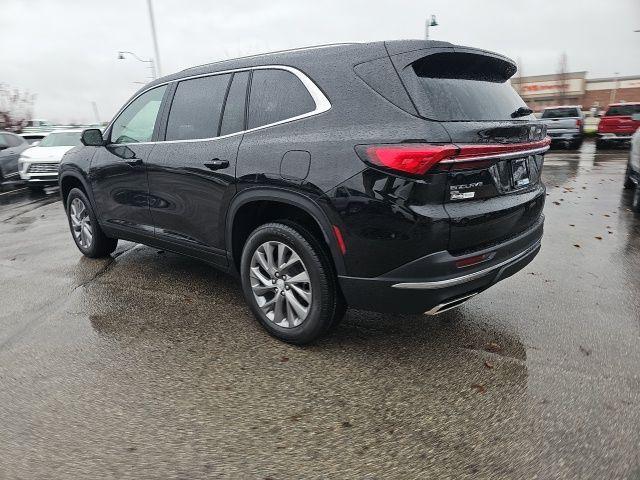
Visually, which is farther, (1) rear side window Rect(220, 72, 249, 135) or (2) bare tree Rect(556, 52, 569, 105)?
(2) bare tree Rect(556, 52, 569, 105)

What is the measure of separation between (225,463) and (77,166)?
4079 millimetres

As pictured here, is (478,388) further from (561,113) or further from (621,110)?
(561,113)

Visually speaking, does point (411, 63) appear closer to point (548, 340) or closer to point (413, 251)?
point (413, 251)

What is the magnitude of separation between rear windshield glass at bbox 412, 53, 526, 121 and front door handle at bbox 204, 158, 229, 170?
1398 mm

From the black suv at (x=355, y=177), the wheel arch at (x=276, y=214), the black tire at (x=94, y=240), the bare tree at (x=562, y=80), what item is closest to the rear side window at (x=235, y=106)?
the black suv at (x=355, y=177)

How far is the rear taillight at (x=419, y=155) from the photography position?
8.02ft

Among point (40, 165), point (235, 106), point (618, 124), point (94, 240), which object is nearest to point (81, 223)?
point (94, 240)

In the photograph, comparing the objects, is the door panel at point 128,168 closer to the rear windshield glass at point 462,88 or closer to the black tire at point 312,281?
the black tire at point 312,281

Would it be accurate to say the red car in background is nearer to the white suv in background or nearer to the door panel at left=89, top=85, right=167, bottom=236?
the white suv in background

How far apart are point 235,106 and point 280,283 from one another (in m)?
1.32

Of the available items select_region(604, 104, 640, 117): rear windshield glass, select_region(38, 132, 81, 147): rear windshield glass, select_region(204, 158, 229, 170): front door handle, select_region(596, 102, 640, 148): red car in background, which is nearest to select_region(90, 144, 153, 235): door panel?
select_region(204, 158, 229, 170): front door handle

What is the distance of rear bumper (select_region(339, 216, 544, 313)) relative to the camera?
2.58m

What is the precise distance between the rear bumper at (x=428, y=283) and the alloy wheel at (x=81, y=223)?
3.66 meters

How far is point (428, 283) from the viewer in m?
2.58
